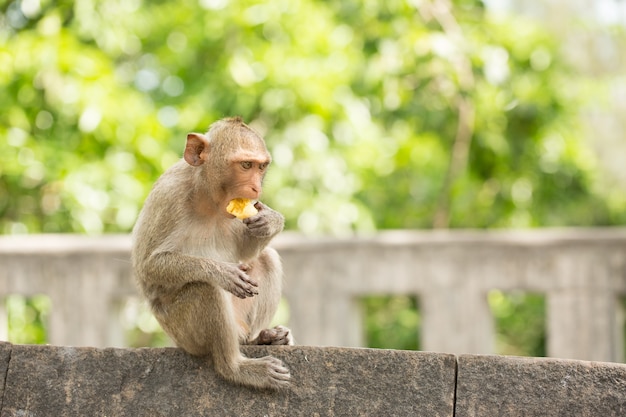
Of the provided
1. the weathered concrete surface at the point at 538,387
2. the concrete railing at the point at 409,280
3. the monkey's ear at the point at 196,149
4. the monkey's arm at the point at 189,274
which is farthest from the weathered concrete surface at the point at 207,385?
the concrete railing at the point at 409,280

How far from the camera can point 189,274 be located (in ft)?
15.7

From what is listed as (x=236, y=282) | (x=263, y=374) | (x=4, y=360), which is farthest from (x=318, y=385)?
(x=4, y=360)

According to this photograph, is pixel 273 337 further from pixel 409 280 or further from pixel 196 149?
pixel 409 280

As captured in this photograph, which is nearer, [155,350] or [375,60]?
[155,350]

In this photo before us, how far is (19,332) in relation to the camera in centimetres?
1181

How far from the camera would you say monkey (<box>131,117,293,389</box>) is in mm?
4758

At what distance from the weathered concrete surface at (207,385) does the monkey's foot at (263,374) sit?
0.19 ft

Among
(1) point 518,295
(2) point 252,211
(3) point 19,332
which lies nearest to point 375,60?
(1) point 518,295

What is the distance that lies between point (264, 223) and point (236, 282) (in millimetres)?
412

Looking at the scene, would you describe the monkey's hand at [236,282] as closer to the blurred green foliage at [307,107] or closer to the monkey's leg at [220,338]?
the monkey's leg at [220,338]

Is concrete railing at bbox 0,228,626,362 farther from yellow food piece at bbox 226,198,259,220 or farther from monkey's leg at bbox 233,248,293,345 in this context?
yellow food piece at bbox 226,198,259,220

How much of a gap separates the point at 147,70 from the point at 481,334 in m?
6.20

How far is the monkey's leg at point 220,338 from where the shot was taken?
4723mm

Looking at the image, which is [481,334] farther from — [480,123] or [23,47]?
[23,47]
